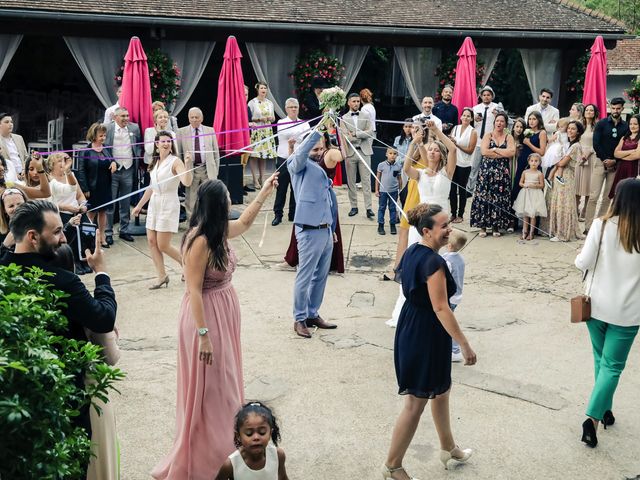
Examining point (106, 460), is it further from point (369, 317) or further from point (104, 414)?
point (369, 317)

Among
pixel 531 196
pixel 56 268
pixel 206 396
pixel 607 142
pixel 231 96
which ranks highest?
pixel 231 96

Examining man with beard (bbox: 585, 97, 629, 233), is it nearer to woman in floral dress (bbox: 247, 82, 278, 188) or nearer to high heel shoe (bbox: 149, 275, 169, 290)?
woman in floral dress (bbox: 247, 82, 278, 188)

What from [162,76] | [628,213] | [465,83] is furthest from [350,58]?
[628,213]

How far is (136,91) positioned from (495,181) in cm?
546

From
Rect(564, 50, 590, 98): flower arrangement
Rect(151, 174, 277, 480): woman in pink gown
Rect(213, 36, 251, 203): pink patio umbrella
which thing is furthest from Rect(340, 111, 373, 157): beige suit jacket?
Rect(151, 174, 277, 480): woman in pink gown

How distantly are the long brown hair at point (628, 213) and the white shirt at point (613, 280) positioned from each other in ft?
0.18

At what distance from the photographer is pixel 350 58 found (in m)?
17.2

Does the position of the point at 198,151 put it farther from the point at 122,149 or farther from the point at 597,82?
the point at 597,82

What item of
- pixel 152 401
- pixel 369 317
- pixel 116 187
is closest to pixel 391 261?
pixel 369 317

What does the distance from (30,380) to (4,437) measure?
22 centimetres

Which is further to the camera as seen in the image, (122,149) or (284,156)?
(284,156)

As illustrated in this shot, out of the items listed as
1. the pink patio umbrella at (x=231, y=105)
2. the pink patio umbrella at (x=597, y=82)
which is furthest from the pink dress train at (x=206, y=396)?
the pink patio umbrella at (x=597, y=82)

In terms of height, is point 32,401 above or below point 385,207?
above

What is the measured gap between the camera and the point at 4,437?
104 inches
